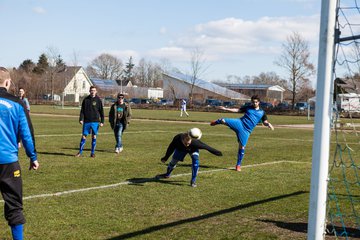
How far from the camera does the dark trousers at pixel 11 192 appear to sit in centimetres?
505

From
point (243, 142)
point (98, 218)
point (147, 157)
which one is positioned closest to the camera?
point (98, 218)

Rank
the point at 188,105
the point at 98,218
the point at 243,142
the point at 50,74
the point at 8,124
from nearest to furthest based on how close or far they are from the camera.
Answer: the point at 8,124 → the point at 98,218 → the point at 243,142 → the point at 188,105 → the point at 50,74

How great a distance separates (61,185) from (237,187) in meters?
3.48

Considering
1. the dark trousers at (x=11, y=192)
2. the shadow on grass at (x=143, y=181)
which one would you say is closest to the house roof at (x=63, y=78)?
the shadow on grass at (x=143, y=181)

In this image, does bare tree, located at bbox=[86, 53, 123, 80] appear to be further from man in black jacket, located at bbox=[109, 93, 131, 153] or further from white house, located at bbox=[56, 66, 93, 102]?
man in black jacket, located at bbox=[109, 93, 131, 153]

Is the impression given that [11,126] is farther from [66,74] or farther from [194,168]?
[66,74]

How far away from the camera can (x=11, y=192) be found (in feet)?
16.7

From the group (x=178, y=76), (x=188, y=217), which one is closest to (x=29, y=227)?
(x=188, y=217)

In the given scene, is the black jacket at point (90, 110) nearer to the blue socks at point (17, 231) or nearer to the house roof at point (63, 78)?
the blue socks at point (17, 231)

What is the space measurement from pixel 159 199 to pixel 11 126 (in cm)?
→ 370

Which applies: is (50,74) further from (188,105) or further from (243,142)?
(243,142)

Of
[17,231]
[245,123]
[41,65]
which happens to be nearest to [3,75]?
[17,231]

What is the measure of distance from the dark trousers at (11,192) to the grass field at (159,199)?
942mm

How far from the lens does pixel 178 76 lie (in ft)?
341
